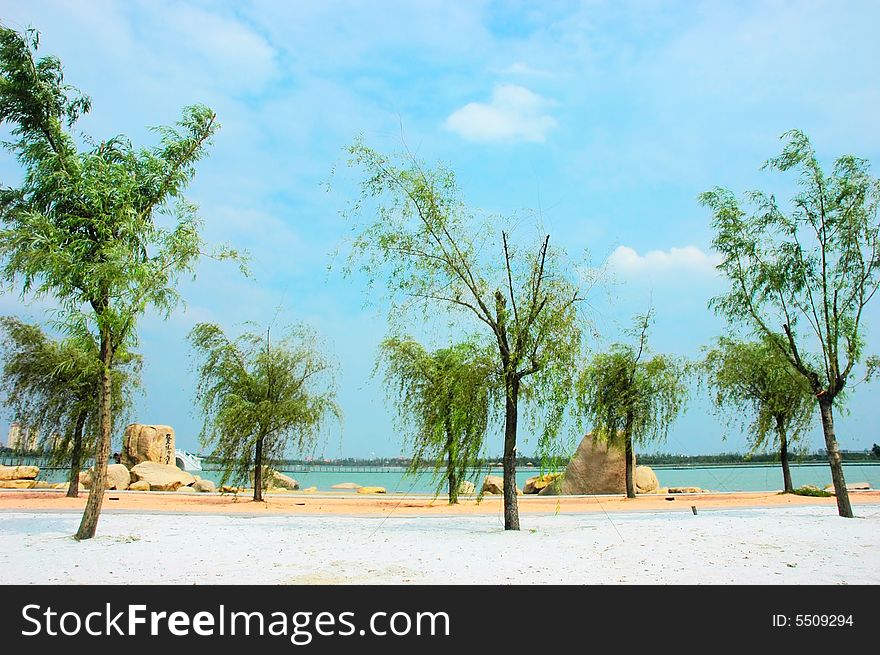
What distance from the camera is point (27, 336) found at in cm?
2286

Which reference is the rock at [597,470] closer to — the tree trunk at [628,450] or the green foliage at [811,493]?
the tree trunk at [628,450]

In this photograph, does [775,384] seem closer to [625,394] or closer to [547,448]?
[625,394]

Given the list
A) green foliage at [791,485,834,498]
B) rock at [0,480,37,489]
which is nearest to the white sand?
green foliage at [791,485,834,498]

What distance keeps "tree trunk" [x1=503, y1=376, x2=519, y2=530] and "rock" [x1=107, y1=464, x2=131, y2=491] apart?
24383 millimetres

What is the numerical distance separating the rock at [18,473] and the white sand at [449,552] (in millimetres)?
27374

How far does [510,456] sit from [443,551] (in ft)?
11.7

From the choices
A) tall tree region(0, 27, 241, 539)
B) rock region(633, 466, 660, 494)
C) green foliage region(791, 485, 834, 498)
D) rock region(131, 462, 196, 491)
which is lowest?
rock region(131, 462, 196, 491)

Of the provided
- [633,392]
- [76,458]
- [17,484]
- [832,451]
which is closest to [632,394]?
[633,392]

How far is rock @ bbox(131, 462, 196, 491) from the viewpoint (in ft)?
103

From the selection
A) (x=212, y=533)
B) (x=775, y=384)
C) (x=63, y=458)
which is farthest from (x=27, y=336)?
(x=775, y=384)

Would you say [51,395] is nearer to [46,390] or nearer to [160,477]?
[46,390]

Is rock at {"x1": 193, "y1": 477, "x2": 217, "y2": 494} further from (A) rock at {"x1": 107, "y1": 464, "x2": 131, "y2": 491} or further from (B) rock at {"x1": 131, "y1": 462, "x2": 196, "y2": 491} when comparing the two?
(A) rock at {"x1": 107, "y1": 464, "x2": 131, "y2": 491}

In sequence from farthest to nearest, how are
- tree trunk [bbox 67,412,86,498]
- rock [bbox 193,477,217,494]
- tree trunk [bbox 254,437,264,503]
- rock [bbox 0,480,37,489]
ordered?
rock [bbox 193,477,217,494], rock [bbox 0,480,37,489], tree trunk [bbox 67,412,86,498], tree trunk [bbox 254,437,264,503]

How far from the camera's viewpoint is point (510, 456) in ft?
42.4
